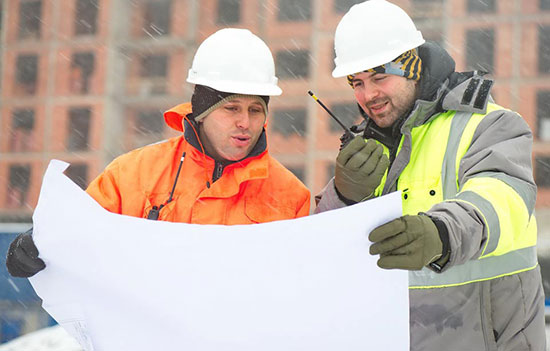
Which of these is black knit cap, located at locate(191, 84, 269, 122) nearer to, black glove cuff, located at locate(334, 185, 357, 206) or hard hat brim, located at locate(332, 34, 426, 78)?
hard hat brim, located at locate(332, 34, 426, 78)

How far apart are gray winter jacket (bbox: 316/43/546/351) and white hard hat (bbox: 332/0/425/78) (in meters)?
0.17

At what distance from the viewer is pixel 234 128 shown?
2.96 meters

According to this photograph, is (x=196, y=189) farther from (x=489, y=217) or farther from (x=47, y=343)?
(x=47, y=343)

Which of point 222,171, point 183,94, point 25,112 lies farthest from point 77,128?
point 222,171

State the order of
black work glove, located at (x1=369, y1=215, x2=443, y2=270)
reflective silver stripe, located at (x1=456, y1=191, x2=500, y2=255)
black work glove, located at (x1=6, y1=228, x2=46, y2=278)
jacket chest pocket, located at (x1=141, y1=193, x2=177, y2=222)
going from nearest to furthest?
black work glove, located at (x1=369, y1=215, x2=443, y2=270) < reflective silver stripe, located at (x1=456, y1=191, x2=500, y2=255) < black work glove, located at (x1=6, y1=228, x2=46, y2=278) < jacket chest pocket, located at (x1=141, y1=193, x2=177, y2=222)

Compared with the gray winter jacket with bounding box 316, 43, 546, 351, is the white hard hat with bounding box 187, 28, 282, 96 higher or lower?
higher

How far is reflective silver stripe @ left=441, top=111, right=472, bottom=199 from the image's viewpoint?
2314mm

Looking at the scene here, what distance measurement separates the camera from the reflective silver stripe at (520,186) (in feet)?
6.58

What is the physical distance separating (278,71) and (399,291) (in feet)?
151

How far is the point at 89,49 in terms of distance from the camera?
47.8 metres

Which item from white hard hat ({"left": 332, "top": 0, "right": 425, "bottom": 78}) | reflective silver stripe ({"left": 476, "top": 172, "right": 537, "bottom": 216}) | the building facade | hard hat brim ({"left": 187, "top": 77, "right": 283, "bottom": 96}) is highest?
the building facade

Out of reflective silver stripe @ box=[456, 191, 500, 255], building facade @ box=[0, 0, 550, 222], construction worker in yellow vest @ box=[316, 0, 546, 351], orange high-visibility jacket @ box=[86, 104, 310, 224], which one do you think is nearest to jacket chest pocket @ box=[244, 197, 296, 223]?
orange high-visibility jacket @ box=[86, 104, 310, 224]

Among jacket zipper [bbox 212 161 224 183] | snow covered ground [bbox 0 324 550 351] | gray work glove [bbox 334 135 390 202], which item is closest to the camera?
gray work glove [bbox 334 135 390 202]

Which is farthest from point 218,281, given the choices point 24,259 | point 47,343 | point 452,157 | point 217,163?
point 47,343
